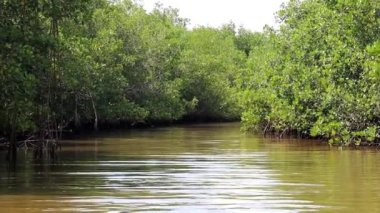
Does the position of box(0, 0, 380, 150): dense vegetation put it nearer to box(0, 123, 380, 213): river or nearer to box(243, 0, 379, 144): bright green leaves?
box(243, 0, 379, 144): bright green leaves

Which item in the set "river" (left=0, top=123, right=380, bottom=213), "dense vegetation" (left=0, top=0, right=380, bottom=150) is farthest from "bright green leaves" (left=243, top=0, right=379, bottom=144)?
"river" (left=0, top=123, right=380, bottom=213)

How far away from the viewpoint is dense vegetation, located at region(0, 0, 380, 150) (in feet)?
49.6

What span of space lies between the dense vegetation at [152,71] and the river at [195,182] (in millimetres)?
1764

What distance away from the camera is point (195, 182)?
1241cm

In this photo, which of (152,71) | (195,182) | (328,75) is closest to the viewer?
(195,182)

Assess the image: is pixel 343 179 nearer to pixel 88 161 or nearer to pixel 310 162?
pixel 310 162

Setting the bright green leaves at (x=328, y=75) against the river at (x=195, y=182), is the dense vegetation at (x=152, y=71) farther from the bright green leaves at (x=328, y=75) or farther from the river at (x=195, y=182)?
the river at (x=195, y=182)

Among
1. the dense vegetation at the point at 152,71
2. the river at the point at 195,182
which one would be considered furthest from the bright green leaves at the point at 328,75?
the river at the point at 195,182

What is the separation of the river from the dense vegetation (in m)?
1.76

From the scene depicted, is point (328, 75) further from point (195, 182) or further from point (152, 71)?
point (152, 71)

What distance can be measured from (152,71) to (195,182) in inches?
1169

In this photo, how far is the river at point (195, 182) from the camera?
960 centimetres

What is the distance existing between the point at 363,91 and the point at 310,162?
5718mm

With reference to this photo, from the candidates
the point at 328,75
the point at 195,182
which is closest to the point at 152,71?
the point at 328,75
